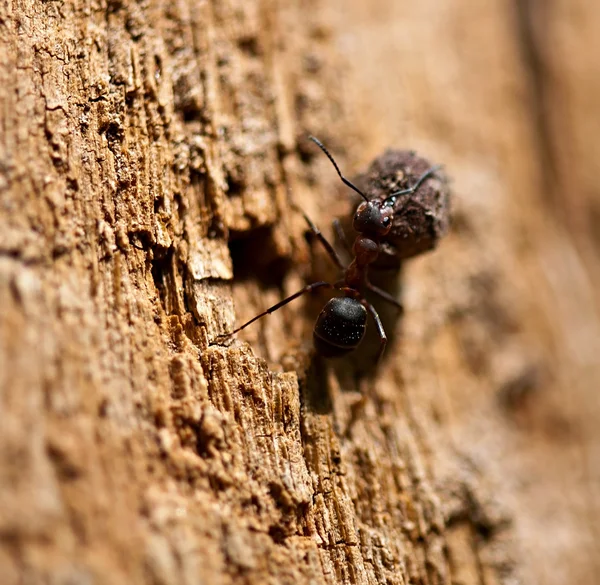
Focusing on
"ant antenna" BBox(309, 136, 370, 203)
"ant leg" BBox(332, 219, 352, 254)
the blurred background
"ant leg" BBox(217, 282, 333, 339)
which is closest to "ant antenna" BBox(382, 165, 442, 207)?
"ant antenna" BBox(309, 136, 370, 203)

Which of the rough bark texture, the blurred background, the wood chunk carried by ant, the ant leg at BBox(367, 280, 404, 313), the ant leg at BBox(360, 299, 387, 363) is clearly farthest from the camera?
the blurred background

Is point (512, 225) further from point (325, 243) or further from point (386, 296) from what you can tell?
point (325, 243)

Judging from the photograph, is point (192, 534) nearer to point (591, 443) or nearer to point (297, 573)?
point (297, 573)

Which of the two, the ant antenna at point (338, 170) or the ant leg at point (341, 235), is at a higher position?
the ant antenna at point (338, 170)

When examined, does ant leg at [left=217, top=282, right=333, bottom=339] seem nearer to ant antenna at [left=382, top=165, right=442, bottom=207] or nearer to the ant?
the ant

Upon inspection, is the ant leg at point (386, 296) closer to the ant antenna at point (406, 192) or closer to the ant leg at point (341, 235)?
the ant leg at point (341, 235)

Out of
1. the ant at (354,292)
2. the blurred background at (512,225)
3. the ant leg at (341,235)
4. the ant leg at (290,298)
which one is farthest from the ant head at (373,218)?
the blurred background at (512,225)

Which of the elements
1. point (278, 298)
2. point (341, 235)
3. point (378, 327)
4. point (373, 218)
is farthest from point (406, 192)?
point (278, 298)
